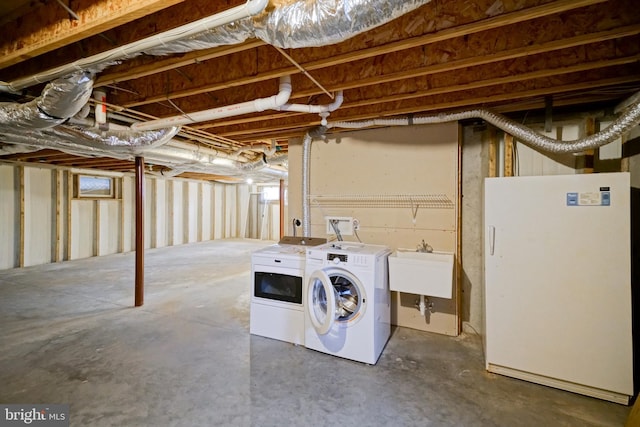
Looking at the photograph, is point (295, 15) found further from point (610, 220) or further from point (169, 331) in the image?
point (169, 331)

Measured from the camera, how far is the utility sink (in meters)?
2.49

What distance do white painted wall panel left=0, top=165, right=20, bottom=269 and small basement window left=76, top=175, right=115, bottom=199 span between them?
3.53 ft

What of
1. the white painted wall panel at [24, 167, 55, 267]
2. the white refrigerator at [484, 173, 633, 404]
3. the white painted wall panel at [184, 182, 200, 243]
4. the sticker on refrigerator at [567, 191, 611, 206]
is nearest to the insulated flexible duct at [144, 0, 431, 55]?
the white refrigerator at [484, 173, 633, 404]

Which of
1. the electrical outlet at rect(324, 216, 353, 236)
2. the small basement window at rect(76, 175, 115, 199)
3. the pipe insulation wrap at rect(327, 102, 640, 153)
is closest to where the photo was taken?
the pipe insulation wrap at rect(327, 102, 640, 153)

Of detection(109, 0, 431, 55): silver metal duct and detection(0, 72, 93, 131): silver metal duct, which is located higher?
detection(109, 0, 431, 55): silver metal duct

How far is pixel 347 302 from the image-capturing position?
8.68 ft

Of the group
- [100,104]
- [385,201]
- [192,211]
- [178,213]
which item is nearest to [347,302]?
[385,201]

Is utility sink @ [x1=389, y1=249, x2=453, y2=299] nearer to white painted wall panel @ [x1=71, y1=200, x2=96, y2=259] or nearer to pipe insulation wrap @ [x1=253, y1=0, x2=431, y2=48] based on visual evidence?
pipe insulation wrap @ [x1=253, y1=0, x2=431, y2=48]

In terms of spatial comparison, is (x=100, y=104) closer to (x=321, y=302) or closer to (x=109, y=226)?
(x=321, y=302)

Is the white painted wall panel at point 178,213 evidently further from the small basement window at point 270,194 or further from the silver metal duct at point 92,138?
the silver metal duct at point 92,138

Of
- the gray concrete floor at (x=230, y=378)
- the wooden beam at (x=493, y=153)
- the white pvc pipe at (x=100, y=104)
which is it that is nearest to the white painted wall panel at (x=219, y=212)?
the gray concrete floor at (x=230, y=378)

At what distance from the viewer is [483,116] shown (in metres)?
2.68

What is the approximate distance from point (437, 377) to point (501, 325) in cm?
62

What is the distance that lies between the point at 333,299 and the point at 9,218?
22.7ft
